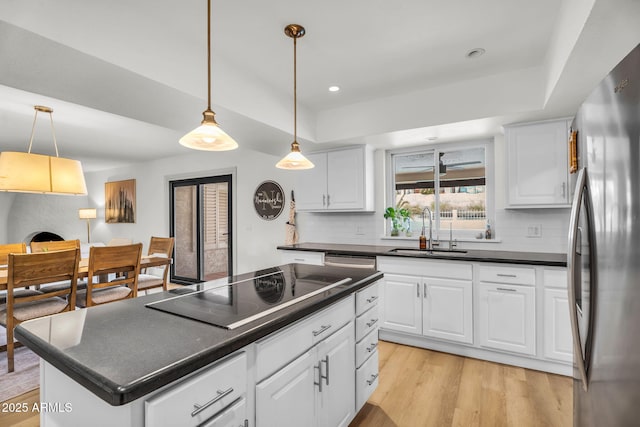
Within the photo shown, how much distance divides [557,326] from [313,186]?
275 centimetres

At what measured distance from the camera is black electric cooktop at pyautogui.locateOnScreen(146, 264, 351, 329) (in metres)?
1.26

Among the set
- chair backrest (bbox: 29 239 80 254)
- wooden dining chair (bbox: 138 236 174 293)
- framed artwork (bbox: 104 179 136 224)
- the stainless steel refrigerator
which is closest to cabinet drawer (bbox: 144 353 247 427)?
the stainless steel refrigerator

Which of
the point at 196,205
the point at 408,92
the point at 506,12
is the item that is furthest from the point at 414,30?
the point at 196,205

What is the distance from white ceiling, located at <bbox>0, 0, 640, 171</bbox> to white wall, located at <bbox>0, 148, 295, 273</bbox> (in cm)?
162

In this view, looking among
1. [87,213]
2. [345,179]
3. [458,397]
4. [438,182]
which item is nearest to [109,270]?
[345,179]

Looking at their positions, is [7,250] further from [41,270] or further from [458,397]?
[458,397]

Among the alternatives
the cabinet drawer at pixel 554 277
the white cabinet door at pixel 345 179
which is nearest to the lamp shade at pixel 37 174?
the white cabinet door at pixel 345 179

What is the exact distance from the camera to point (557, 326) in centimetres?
251

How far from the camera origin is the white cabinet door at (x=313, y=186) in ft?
12.9

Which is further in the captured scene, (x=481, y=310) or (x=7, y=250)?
(x=7, y=250)

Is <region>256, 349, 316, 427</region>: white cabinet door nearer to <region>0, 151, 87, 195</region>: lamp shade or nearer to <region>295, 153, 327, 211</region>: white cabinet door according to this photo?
<region>295, 153, 327, 211</region>: white cabinet door

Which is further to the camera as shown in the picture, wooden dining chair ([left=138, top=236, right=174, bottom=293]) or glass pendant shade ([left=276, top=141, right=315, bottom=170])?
wooden dining chair ([left=138, top=236, right=174, bottom=293])

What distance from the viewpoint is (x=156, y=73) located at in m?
1.98

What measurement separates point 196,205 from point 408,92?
4.24 m
